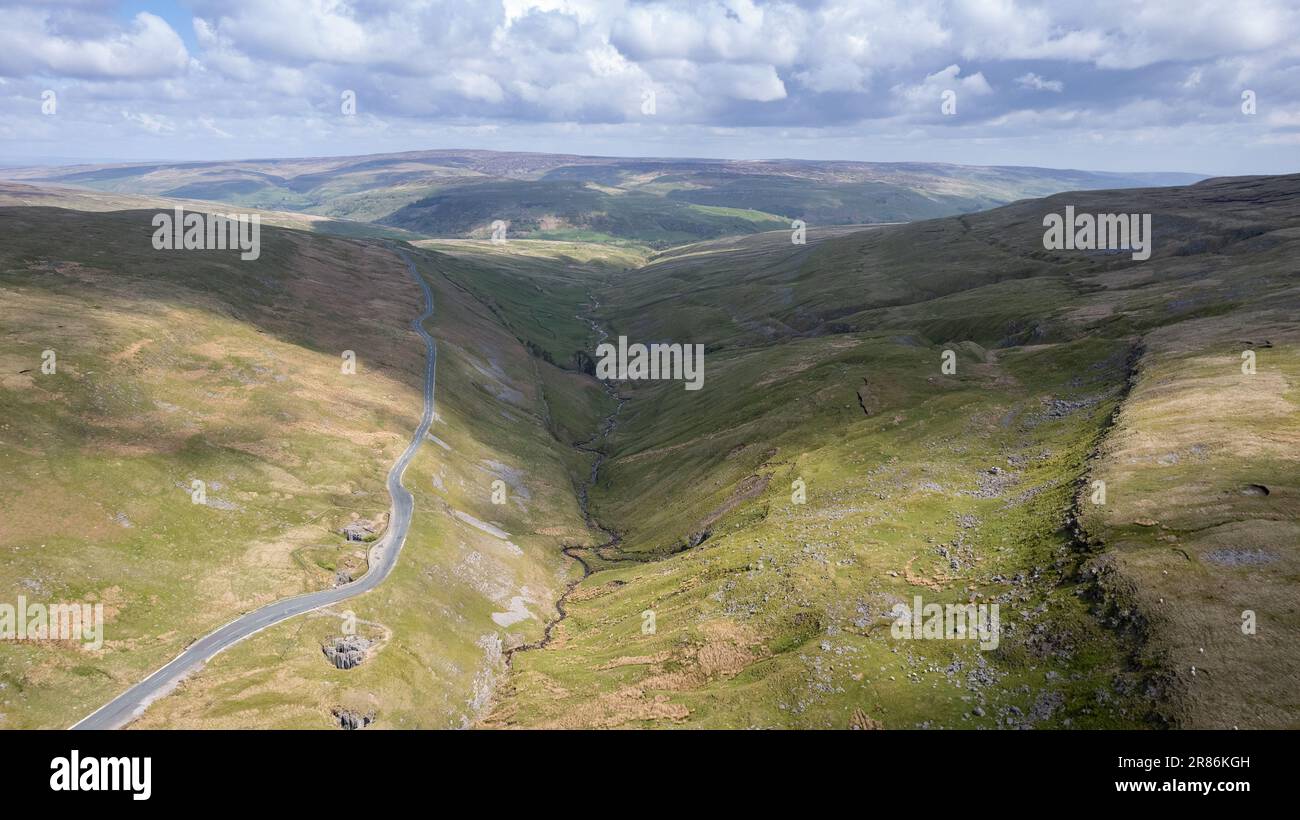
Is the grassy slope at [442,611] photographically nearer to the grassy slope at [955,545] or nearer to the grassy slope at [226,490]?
the grassy slope at [226,490]

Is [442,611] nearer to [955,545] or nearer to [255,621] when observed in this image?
[255,621]

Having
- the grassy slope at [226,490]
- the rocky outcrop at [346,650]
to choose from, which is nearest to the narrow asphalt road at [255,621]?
the grassy slope at [226,490]

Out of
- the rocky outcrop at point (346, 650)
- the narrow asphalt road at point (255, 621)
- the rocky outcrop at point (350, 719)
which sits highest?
the narrow asphalt road at point (255, 621)

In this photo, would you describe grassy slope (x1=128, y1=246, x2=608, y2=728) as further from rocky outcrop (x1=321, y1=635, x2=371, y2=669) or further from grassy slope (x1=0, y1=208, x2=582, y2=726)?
rocky outcrop (x1=321, y1=635, x2=371, y2=669)

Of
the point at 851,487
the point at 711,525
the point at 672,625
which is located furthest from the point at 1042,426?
the point at 672,625

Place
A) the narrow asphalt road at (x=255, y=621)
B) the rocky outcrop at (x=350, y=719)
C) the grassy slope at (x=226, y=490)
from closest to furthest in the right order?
the narrow asphalt road at (x=255, y=621), the rocky outcrop at (x=350, y=719), the grassy slope at (x=226, y=490)

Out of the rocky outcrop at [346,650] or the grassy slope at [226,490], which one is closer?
the grassy slope at [226,490]

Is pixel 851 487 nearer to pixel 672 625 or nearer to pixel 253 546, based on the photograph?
pixel 672 625

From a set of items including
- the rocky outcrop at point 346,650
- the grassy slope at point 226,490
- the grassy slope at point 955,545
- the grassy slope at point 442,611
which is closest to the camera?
the grassy slope at point 955,545

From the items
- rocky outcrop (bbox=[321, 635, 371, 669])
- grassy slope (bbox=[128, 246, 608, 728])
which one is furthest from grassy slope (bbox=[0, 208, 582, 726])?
rocky outcrop (bbox=[321, 635, 371, 669])
